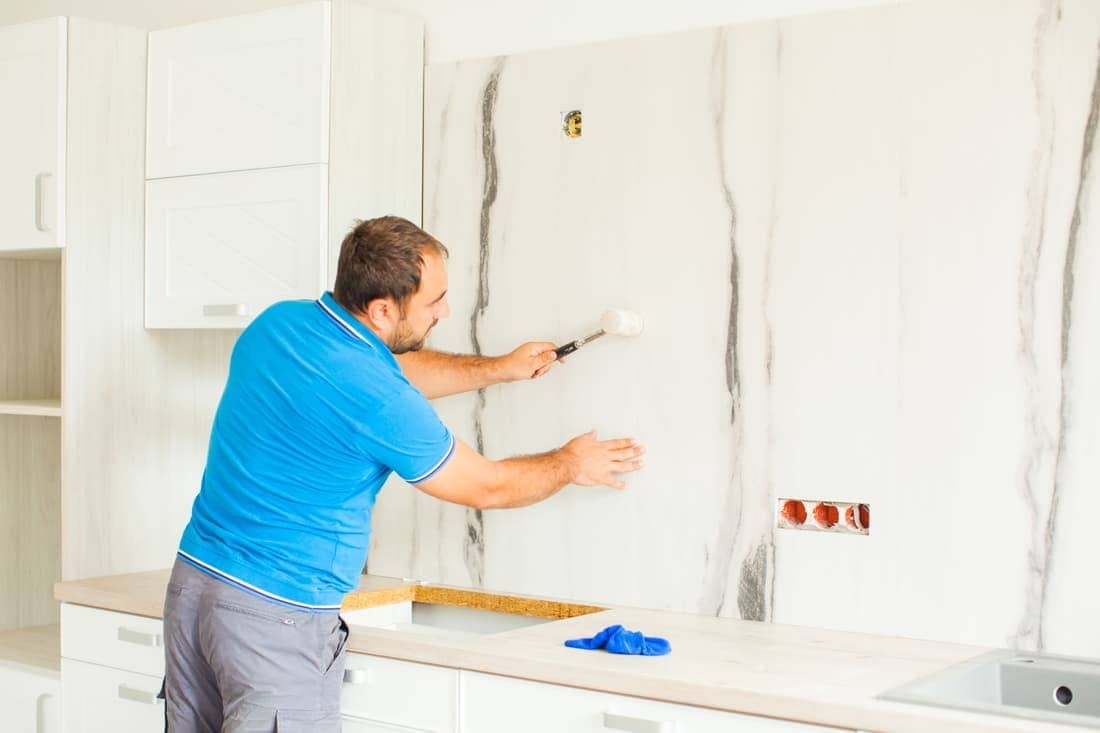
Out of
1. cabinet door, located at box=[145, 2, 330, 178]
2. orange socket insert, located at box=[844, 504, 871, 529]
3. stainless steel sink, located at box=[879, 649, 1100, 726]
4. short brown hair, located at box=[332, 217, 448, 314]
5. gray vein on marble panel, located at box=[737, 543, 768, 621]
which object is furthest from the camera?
cabinet door, located at box=[145, 2, 330, 178]

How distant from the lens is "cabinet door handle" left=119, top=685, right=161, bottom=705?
2.73 metres

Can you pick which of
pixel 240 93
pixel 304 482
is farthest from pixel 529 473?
pixel 240 93

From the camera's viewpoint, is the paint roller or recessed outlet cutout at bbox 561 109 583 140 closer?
the paint roller

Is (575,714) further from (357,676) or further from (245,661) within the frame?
(245,661)

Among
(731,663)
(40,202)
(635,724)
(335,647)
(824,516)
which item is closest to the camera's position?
(635,724)

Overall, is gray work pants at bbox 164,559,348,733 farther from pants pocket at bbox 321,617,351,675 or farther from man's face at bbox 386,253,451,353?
man's face at bbox 386,253,451,353

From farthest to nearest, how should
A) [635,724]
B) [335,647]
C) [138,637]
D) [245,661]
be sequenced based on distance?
→ 1. [138,637]
2. [335,647]
3. [245,661]
4. [635,724]

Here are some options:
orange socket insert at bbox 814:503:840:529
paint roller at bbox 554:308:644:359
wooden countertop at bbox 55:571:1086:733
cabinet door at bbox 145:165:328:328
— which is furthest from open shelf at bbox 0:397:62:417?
orange socket insert at bbox 814:503:840:529

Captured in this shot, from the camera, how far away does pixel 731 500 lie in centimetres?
260

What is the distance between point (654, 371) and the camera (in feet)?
8.87

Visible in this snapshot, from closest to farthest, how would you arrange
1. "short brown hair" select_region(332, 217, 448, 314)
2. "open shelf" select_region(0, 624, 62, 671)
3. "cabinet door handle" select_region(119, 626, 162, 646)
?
"short brown hair" select_region(332, 217, 448, 314) < "cabinet door handle" select_region(119, 626, 162, 646) < "open shelf" select_region(0, 624, 62, 671)

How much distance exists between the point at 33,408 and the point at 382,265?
1.24 meters

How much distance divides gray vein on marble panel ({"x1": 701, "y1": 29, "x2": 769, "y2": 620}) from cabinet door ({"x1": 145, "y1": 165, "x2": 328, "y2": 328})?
0.85 m

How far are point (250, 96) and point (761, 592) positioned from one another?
1.53 meters
